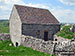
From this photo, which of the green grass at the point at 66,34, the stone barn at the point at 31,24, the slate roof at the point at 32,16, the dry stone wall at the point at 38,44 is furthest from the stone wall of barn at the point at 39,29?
the dry stone wall at the point at 38,44

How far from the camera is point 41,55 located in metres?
11.3

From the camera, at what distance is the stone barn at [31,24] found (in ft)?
62.5

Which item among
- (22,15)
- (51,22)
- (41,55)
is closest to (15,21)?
(22,15)

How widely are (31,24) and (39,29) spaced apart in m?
2.36

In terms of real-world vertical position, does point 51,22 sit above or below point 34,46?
above

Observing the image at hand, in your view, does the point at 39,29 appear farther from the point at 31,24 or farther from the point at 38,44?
the point at 38,44

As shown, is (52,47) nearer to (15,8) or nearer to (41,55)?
(41,55)

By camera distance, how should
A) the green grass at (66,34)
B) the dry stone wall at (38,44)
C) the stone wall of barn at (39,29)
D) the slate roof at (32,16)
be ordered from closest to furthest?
1. the dry stone wall at (38,44)
2. the stone wall of barn at (39,29)
3. the slate roof at (32,16)
4. the green grass at (66,34)

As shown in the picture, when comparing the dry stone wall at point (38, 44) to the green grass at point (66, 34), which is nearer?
the dry stone wall at point (38, 44)

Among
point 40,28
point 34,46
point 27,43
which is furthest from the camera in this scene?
point 40,28

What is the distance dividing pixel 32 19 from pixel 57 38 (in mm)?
6477

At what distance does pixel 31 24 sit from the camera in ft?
64.3

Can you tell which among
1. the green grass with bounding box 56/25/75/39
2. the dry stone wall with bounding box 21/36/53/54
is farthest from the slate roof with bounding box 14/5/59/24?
the dry stone wall with bounding box 21/36/53/54

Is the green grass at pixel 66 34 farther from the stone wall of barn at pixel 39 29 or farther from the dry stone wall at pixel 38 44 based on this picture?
the dry stone wall at pixel 38 44
